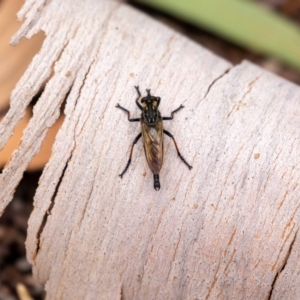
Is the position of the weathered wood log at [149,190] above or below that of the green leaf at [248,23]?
below

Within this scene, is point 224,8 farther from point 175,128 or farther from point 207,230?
point 207,230

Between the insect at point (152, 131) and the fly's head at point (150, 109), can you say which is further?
the fly's head at point (150, 109)

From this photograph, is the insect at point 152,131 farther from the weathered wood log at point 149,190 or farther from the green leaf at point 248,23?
the green leaf at point 248,23

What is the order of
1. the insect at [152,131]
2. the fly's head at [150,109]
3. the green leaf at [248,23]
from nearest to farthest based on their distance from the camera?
the insect at [152,131]
the fly's head at [150,109]
the green leaf at [248,23]

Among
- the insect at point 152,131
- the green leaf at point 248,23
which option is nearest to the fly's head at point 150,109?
the insect at point 152,131

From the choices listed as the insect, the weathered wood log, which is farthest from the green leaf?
the insect

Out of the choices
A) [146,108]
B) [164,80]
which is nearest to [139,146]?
[146,108]

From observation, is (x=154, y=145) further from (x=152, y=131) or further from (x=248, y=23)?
(x=248, y=23)
